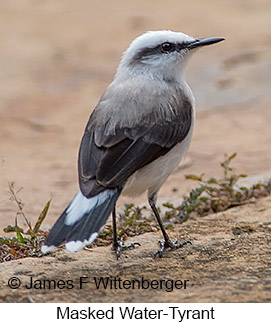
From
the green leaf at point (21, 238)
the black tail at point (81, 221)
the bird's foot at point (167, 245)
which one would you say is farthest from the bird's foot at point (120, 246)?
the green leaf at point (21, 238)

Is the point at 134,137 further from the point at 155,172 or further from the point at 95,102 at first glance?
the point at 95,102

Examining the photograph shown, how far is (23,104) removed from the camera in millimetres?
11195

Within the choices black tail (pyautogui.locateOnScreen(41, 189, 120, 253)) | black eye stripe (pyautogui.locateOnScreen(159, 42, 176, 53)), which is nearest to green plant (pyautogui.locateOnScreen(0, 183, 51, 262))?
black tail (pyautogui.locateOnScreen(41, 189, 120, 253))

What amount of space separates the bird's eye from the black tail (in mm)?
1397

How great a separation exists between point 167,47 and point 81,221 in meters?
1.84

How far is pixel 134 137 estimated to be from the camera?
5895 mm

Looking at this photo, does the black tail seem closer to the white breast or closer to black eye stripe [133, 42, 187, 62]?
the white breast

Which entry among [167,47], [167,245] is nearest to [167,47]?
[167,47]

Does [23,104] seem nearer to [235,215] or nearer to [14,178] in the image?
[14,178]

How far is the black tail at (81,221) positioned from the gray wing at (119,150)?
72 millimetres

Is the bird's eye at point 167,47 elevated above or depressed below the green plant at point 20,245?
above

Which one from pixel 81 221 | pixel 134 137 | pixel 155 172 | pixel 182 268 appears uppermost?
pixel 134 137

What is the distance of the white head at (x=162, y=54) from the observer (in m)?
6.45

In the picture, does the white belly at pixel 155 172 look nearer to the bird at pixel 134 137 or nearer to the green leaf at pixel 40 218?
the bird at pixel 134 137
